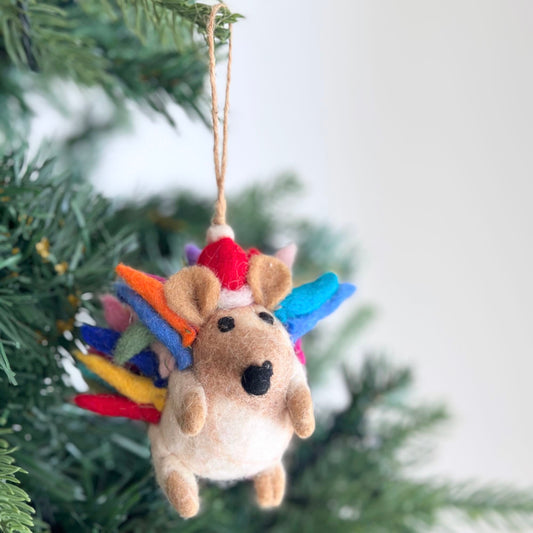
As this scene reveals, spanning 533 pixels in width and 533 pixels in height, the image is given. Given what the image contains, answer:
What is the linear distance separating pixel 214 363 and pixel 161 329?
25 millimetres

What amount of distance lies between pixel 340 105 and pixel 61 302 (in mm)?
737

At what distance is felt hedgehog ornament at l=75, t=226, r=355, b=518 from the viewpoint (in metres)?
0.23

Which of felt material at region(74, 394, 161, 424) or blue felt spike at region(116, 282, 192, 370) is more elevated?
blue felt spike at region(116, 282, 192, 370)

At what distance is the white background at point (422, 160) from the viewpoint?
795mm

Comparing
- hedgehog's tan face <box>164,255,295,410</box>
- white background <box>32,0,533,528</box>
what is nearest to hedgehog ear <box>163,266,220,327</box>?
hedgehog's tan face <box>164,255,295,410</box>

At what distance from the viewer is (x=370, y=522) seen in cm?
35

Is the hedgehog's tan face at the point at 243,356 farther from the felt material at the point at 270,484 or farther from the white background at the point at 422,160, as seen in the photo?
the white background at the point at 422,160

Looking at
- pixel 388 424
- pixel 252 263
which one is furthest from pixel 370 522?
pixel 252 263

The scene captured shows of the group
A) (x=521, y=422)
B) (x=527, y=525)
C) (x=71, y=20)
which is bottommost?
(x=521, y=422)

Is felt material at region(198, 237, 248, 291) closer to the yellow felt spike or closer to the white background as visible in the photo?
the yellow felt spike

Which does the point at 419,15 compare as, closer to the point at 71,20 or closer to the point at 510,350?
the point at 510,350

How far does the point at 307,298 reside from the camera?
0.25 meters

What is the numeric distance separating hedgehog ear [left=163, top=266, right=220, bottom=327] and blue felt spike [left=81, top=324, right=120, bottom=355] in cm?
4

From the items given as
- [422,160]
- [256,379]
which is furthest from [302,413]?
[422,160]
